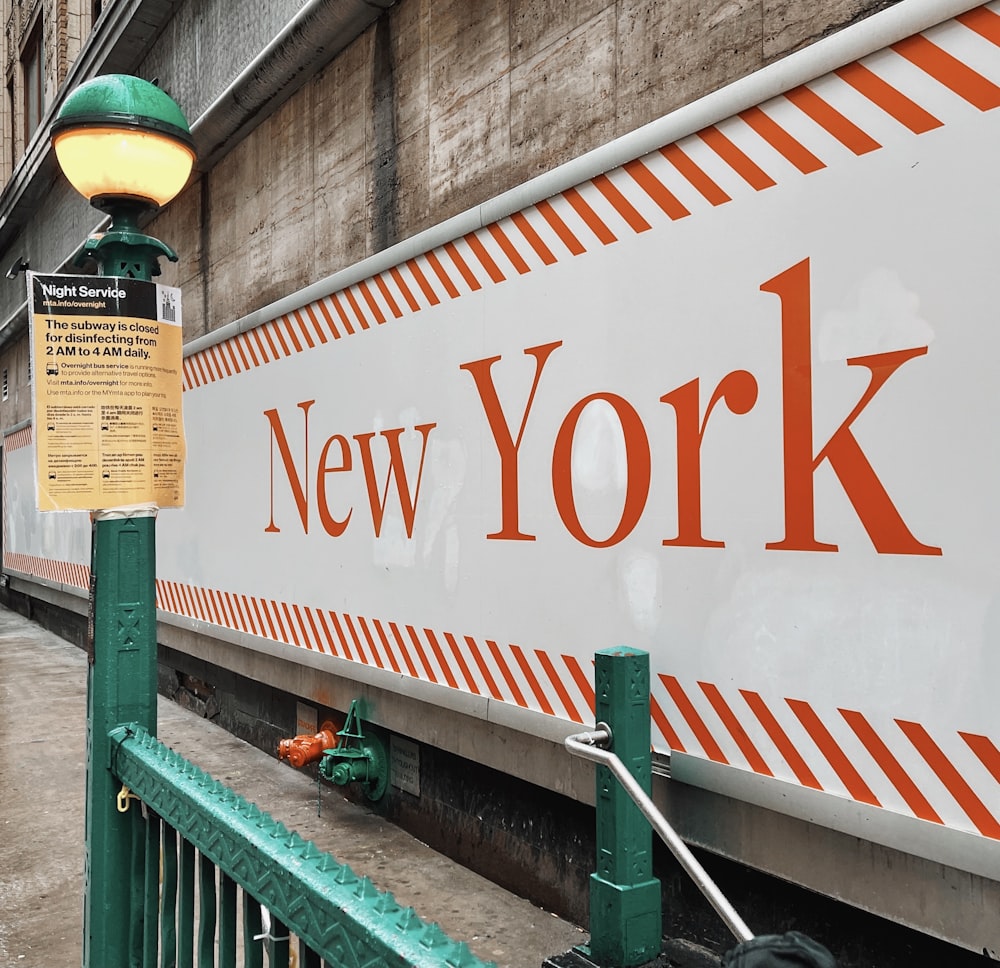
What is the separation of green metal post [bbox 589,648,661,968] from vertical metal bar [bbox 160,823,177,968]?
1132 mm

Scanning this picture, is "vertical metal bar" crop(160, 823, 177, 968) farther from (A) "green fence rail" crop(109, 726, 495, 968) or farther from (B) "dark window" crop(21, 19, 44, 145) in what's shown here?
(B) "dark window" crop(21, 19, 44, 145)

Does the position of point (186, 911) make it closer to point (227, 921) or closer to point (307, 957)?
point (227, 921)

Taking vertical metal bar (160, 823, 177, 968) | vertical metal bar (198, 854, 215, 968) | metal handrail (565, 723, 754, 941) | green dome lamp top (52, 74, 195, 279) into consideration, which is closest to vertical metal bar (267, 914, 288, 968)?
vertical metal bar (198, 854, 215, 968)

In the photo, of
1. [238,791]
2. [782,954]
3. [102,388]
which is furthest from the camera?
[238,791]

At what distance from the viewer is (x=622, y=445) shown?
3275 millimetres

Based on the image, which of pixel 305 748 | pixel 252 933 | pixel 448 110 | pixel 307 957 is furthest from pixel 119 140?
pixel 305 748

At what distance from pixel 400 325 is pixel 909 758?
3.15 meters

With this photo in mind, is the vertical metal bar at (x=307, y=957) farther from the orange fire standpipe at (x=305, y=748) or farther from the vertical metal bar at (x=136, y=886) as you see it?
the orange fire standpipe at (x=305, y=748)

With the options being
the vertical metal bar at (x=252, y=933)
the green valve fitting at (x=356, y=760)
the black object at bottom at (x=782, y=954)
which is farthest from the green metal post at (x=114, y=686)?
the green valve fitting at (x=356, y=760)

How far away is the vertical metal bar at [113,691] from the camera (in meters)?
2.66

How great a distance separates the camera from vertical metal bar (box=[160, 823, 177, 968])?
226cm

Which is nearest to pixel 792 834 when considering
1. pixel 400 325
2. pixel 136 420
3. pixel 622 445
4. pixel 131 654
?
pixel 622 445

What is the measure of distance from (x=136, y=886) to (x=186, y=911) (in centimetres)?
52

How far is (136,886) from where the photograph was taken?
2604mm
